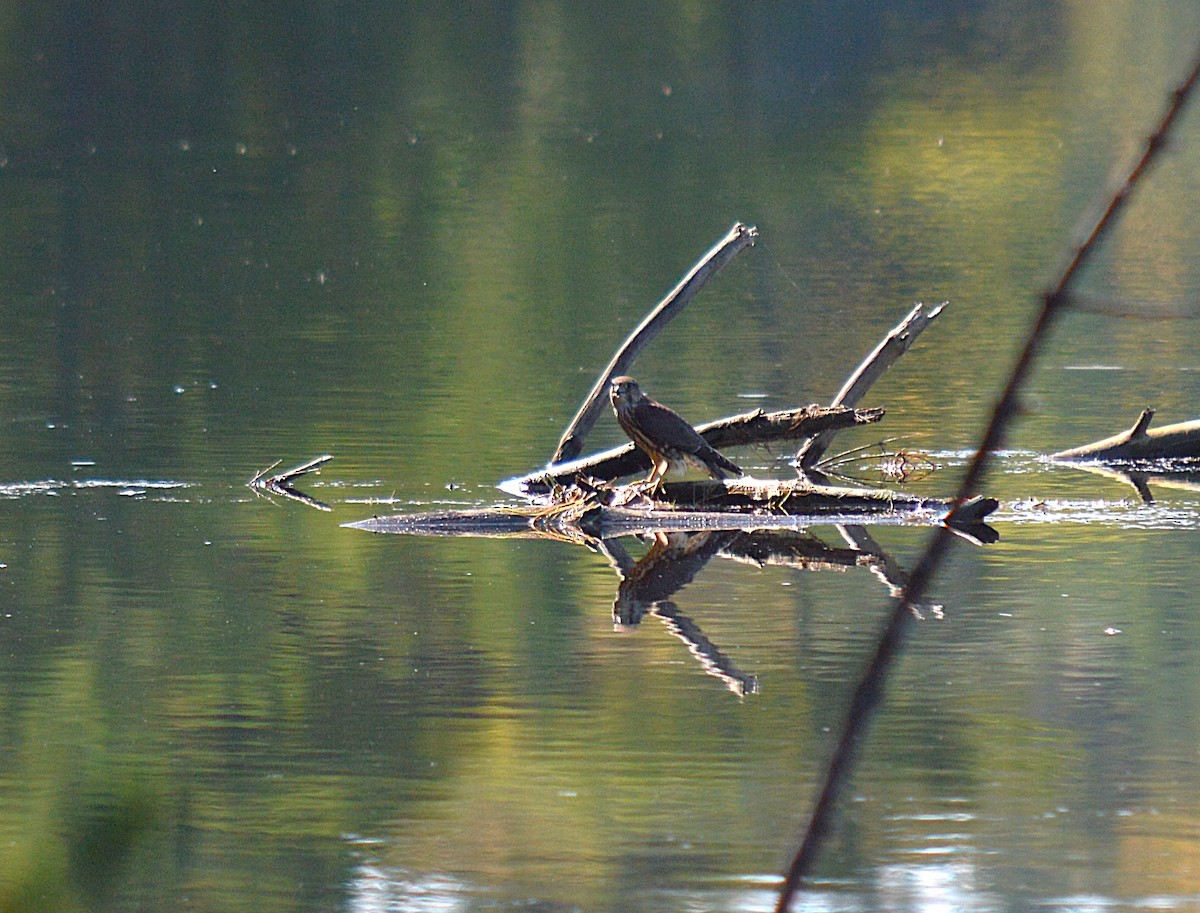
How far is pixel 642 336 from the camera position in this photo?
36.2ft

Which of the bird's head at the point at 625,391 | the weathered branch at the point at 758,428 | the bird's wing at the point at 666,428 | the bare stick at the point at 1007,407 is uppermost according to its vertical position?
the bare stick at the point at 1007,407

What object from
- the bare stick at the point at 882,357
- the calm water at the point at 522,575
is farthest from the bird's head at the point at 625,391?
the bare stick at the point at 882,357

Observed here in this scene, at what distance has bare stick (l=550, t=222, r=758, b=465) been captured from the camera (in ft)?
35.6

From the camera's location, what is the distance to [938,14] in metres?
69.8

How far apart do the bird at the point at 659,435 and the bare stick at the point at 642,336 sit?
113cm

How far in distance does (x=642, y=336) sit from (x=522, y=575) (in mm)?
2514

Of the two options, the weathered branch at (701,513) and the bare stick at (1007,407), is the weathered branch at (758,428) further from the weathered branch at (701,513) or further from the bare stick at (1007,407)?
the bare stick at (1007,407)

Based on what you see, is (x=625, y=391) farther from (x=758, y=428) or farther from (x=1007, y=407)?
(x=1007, y=407)

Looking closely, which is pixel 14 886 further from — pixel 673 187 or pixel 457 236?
pixel 673 187

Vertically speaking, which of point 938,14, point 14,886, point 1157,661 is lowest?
point 938,14

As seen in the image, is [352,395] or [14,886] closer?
[14,886]

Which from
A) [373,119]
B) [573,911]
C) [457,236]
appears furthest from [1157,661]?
[373,119]

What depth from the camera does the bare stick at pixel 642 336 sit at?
10.8m

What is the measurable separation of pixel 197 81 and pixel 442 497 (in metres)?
32.8
